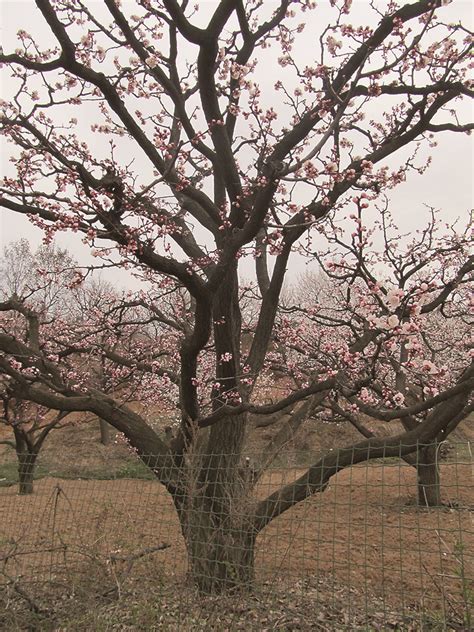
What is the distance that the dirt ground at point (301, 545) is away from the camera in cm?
349

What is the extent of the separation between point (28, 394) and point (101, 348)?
1.69 metres

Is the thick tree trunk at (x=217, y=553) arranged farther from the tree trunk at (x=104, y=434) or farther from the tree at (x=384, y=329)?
the tree trunk at (x=104, y=434)

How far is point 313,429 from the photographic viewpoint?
62.8ft

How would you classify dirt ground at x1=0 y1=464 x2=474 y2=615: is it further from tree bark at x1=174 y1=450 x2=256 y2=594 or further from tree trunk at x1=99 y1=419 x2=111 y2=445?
tree trunk at x1=99 y1=419 x2=111 y2=445

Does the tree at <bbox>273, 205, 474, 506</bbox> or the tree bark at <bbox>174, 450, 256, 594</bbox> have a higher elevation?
the tree at <bbox>273, 205, 474, 506</bbox>

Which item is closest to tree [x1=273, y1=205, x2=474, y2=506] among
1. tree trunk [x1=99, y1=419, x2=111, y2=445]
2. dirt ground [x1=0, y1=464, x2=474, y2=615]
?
dirt ground [x1=0, y1=464, x2=474, y2=615]

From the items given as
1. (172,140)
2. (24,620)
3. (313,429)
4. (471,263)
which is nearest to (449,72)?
(471,263)

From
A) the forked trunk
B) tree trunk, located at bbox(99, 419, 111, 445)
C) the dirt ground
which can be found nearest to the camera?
the dirt ground

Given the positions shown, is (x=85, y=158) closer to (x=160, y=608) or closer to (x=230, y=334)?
(x=230, y=334)

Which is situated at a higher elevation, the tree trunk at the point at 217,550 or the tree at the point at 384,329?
the tree at the point at 384,329

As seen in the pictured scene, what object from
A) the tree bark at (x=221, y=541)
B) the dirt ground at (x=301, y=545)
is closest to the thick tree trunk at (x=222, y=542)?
the tree bark at (x=221, y=541)

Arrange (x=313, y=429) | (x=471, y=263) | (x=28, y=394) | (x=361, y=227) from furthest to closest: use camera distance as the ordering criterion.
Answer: (x=313, y=429)
(x=471, y=263)
(x=28, y=394)
(x=361, y=227)

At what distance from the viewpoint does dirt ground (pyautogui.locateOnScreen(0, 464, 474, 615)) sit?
11.5ft

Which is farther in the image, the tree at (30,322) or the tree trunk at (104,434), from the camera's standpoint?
the tree trunk at (104,434)
